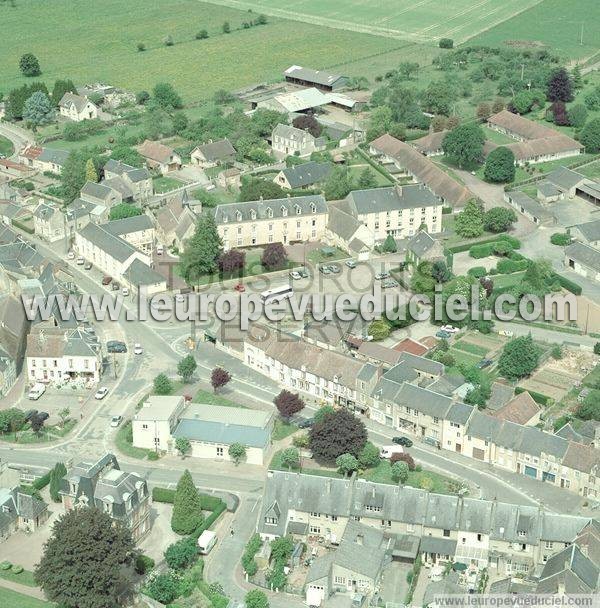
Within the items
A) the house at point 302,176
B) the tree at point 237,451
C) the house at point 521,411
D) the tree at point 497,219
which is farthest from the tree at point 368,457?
the house at point 302,176

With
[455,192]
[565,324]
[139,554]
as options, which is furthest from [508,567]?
[455,192]

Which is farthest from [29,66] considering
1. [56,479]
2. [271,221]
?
[56,479]

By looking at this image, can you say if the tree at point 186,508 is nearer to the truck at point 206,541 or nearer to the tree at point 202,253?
the truck at point 206,541

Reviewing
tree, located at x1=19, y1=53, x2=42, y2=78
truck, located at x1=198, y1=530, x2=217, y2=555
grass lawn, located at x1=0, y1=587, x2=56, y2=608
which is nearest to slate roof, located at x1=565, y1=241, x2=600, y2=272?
truck, located at x1=198, y1=530, x2=217, y2=555

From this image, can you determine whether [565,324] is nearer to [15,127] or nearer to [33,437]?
[33,437]

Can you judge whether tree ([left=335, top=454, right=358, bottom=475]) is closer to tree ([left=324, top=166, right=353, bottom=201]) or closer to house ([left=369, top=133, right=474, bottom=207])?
tree ([left=324, top=166, right=353, bottom=201])

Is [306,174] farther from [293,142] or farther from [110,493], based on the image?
[110,493]
